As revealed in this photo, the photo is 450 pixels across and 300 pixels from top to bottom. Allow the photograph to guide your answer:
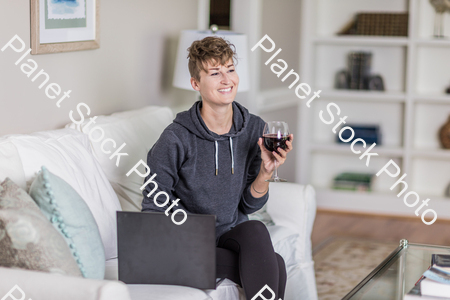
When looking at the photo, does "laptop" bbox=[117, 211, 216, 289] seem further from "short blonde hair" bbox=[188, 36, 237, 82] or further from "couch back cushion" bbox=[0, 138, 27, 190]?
"short blonde hair" bbox=[188, 36, 237, 82]

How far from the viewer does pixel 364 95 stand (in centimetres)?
431

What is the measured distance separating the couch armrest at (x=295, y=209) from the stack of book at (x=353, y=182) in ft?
6.58

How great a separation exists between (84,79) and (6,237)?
4.04 ft

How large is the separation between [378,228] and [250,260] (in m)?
2.43

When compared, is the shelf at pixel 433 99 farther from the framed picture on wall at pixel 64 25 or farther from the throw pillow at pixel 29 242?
the throw pillow at pixel 29 242

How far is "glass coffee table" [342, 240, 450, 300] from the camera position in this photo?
1702 millimetres

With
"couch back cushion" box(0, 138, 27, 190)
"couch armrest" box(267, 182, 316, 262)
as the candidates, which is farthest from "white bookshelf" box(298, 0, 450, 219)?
"couch back cushion" box(0, 138, 27, 190)

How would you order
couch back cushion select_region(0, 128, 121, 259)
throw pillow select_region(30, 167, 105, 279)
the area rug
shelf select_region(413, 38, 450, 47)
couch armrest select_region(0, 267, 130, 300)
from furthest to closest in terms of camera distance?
shelf select_region(413, 38, 450, 47) < the area rug < couch back cushion select_region(0, 128, 121, 259) < throw pillow select_region(30, 167, 105, 279) < couch armrest select_region(0, 267, 130, 300)

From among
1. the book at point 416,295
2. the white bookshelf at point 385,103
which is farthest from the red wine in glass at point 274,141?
the white bookshelf at point 385,103

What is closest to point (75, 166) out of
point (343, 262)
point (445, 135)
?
point (343, 262)

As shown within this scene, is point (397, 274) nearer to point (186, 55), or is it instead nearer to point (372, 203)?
point (186, 55)

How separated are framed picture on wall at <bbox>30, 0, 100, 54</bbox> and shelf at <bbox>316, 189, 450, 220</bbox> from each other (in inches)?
99.6

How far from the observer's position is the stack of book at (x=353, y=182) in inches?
174

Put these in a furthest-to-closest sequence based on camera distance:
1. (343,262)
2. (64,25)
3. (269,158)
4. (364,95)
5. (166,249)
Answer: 1. (364,95)
2. (343,262)
3. (64,25)
4. (269,158)
5. (166,249)
